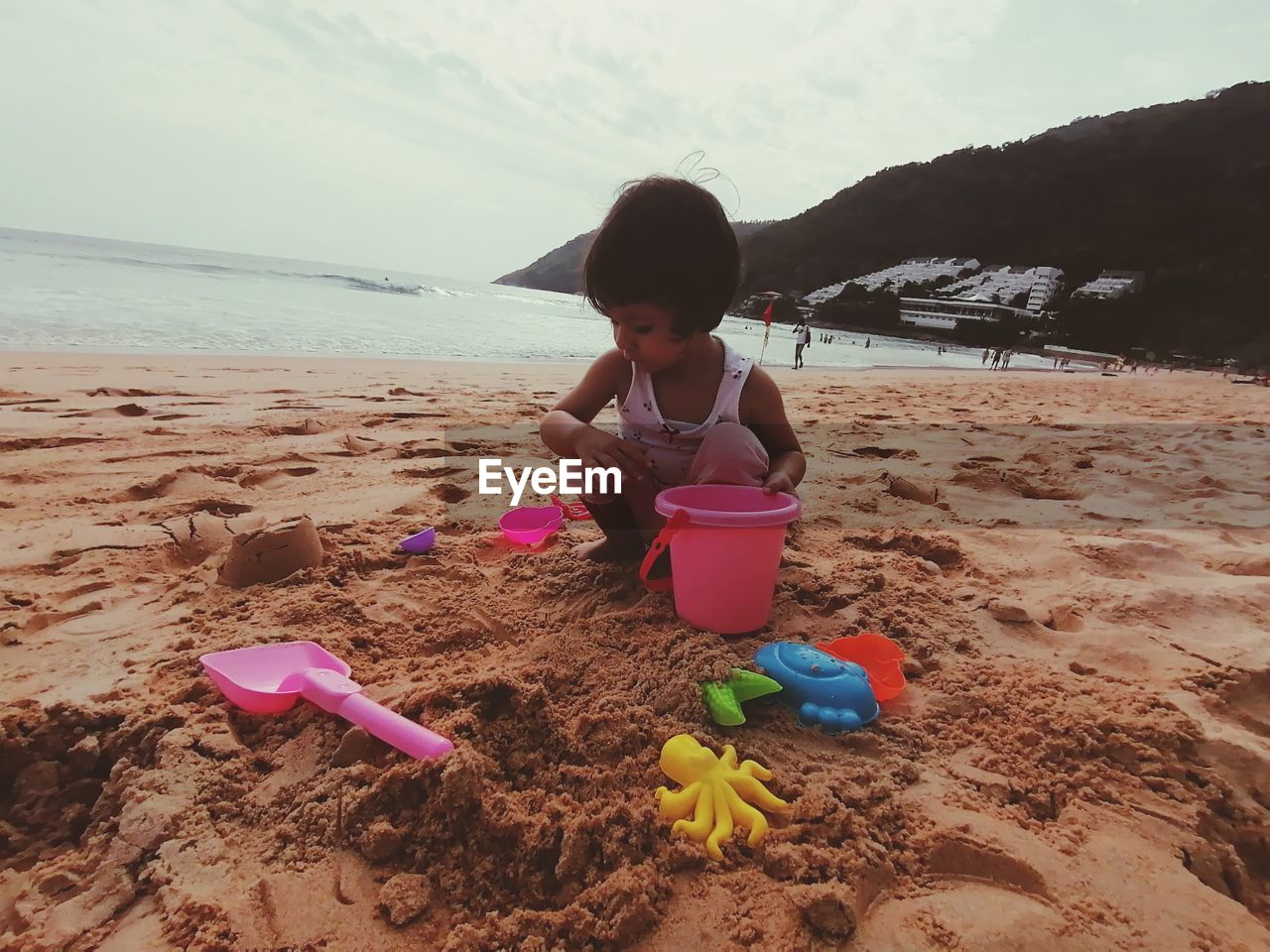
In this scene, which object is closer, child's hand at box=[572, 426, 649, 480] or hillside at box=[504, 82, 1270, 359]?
child's hand at box=[572, 426, 649, 480]

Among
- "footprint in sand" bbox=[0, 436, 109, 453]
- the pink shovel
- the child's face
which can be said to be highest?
the child's face

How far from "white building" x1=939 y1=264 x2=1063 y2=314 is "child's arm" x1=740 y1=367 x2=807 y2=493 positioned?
142ft

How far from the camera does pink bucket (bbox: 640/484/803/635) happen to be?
1.36 m

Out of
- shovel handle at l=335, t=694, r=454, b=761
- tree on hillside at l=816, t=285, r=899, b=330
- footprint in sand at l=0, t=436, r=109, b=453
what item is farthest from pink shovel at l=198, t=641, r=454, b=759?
tree on hillside at l=816, t=285, r=899, b=330

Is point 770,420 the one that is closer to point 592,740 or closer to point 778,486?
point 778,486

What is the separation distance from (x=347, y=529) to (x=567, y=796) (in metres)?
1.34

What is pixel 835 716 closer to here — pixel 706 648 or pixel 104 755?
pixel 706 648

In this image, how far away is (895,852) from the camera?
87cm

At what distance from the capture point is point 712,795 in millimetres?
930

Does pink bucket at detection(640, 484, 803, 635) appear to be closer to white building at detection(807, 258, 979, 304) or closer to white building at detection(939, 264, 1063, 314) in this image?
white building at detection(939, 264, 1063, 314)

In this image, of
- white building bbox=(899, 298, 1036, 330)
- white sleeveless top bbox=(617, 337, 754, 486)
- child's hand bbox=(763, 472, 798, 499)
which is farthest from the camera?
white building bbox=(899, 298, 1036, 330)

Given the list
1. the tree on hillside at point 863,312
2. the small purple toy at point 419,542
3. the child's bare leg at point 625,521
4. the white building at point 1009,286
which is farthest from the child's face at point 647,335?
the white building at point 1009,286

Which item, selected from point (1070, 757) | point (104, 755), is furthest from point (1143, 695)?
point (104, 755)
